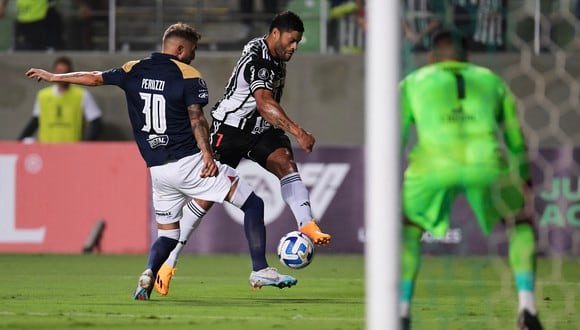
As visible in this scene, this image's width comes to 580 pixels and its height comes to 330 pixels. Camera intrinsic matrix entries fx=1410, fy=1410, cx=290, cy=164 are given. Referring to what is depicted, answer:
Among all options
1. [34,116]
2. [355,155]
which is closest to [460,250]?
[355,155]

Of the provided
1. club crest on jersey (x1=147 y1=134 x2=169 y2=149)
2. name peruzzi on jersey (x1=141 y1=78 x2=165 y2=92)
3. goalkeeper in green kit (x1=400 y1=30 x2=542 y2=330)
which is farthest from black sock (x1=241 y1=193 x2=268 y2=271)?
goalkeeper in green kit (x1=400 y1=30 x2=542 y2=330)

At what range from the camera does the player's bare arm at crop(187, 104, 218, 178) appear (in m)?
9.21

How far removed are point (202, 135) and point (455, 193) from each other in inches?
106

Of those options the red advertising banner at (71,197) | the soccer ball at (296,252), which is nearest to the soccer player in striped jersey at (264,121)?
the soccer ball at (296,252)

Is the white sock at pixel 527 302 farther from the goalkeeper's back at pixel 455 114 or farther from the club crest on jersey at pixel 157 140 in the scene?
the club crest on jersey at pixel 157 140

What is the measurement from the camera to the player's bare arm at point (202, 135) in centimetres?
921

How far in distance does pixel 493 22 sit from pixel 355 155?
2.74m

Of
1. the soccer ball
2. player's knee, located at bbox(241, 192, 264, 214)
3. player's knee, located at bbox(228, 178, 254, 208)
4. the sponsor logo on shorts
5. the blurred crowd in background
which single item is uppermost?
the blurred crowd in background

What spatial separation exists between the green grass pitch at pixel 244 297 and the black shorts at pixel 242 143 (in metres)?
0.98

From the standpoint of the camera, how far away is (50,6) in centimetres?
1698

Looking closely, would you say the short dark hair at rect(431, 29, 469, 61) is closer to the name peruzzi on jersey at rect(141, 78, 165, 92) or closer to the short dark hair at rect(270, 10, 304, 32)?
the name peruzzi on jersey at rect(141, 78, 165, 92)

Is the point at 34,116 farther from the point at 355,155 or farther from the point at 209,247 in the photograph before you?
the point at 355,155

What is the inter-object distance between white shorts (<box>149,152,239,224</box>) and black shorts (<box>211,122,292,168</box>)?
86cm

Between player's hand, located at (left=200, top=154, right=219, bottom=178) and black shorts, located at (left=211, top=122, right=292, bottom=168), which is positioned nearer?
player's hand, located at (left=200, top=154, right=219, bottom=178)
